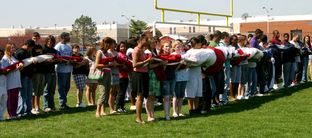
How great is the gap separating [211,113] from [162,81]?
1.51 m

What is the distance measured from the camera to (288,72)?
58.2 feet

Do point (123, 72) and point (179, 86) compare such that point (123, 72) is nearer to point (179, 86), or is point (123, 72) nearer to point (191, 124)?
point (179, 86)

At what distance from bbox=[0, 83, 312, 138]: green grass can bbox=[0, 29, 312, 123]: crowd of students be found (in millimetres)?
449

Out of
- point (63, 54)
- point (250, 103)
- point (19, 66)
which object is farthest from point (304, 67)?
point (19, 66)

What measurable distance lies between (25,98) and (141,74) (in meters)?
3.21

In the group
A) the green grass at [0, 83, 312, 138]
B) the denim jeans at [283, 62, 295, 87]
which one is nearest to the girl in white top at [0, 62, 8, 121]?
the green grass at [0, 83, 312, 138]

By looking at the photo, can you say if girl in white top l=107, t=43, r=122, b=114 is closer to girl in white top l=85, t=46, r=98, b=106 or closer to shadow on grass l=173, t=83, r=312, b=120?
shadow on grass l=173, t=83, r=312, b=120

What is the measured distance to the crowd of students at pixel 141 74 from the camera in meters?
10.9

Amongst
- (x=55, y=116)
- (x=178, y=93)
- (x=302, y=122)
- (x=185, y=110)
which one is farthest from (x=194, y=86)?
(x=55, y=116)

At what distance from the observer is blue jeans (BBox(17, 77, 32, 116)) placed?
40.9 feet

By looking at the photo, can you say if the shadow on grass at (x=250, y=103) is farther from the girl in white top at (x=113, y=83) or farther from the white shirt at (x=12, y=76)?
the white shirt at (x=12, y=76)

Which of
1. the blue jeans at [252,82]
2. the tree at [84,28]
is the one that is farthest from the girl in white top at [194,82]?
the tree at [84,28]

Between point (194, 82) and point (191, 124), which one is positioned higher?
point (194, 82)

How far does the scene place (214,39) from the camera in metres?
13.2
